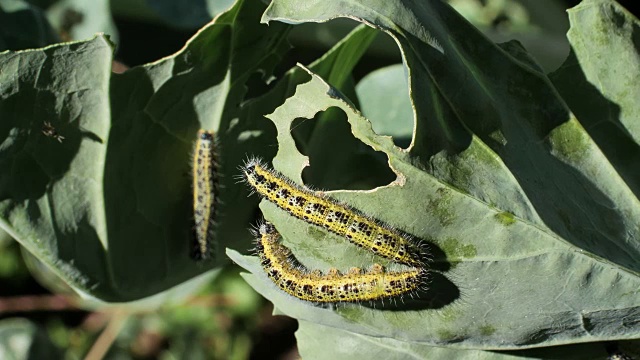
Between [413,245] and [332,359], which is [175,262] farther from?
[413,245]

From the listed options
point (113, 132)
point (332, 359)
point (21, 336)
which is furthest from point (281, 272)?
point (21, 336)

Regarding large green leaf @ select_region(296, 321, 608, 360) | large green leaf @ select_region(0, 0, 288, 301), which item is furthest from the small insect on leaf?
large green leaf @ select_region(296, 321, 608, 360)

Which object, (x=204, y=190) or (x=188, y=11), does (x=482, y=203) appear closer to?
(x=204, y=190)

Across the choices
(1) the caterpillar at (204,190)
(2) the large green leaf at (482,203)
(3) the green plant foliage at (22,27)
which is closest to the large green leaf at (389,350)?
(2) the large green leaf at (482,203)

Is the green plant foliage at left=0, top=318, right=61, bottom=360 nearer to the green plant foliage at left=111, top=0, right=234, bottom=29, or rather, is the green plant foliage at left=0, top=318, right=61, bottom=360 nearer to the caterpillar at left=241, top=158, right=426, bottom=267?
the green plant foliage at left=111, top=0, right=234, bottom=29

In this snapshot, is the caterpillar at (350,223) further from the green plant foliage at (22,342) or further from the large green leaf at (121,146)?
the green plant foliage at (22,342)
